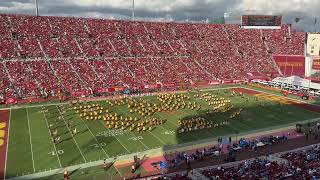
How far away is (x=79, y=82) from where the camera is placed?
58000 mm

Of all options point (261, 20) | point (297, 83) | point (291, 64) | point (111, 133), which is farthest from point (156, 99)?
point (261, 20)

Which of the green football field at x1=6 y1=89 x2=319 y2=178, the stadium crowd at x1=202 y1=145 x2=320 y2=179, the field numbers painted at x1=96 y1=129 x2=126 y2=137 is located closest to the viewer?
the stadium crowd at x1=202 y1=145 x2=320 y2=179

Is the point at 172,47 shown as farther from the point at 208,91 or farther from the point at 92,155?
the point at 92,155

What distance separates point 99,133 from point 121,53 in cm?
3746

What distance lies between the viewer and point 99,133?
35.2m

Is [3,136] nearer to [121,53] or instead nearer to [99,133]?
[99,133]

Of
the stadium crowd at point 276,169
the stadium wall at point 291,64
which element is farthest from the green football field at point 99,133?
the stadium wall at point 291,64

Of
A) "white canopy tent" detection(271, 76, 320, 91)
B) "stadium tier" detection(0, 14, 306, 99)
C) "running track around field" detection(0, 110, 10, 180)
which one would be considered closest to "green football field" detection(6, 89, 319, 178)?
"running track around field" detection(0, 110, 10, 180)

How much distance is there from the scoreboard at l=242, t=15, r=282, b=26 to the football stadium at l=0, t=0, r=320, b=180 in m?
0.27

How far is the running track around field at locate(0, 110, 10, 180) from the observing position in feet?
90.6

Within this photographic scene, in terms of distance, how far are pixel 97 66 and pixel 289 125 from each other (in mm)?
37433

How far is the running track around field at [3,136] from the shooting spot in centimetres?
2762

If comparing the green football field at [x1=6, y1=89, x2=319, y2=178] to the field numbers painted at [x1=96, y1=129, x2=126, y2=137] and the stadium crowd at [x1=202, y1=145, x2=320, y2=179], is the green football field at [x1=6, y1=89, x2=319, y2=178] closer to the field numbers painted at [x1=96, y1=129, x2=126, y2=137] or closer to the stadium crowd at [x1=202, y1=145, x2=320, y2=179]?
the field numbers painted at [x1=96, y1=129, x2=126, y2=137]

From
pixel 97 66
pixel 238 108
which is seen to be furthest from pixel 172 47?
pixel 238 108
